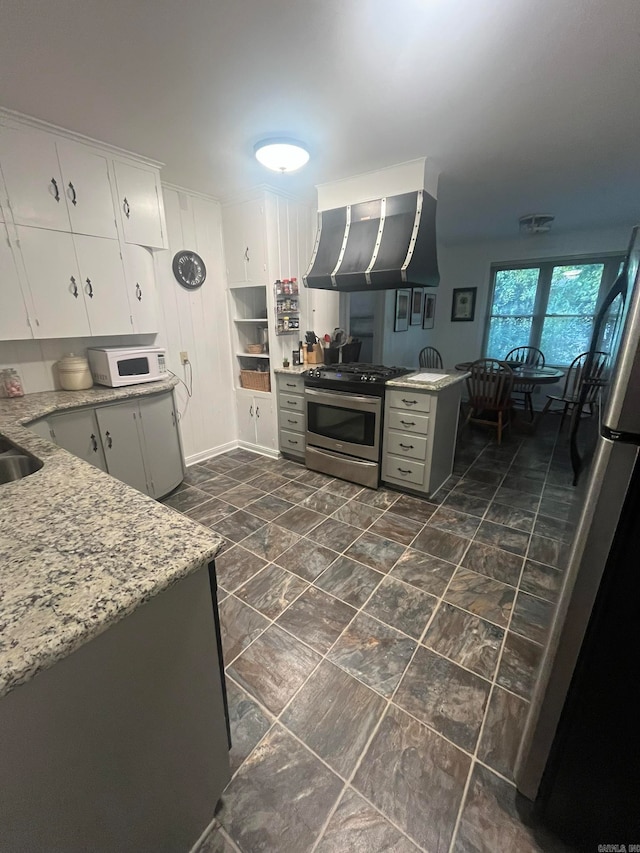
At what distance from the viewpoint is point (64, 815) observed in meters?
0.68

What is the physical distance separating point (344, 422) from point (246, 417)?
1.34m

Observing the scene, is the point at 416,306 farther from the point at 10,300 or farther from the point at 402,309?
the point at 10,300

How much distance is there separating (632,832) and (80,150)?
399 centimetres

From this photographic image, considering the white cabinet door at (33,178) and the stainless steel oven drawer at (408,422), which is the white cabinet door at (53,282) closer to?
the white cabinet door at (33,178)

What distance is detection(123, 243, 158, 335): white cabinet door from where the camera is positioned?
274cm

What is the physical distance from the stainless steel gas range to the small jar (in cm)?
213

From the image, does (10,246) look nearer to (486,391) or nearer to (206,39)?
(206,39)

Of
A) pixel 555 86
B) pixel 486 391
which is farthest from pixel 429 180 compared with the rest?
pixel 486 391

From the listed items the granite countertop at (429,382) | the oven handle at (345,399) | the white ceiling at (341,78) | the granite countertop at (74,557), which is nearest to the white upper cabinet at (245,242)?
the white ceiling at (341,78)

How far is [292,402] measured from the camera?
141 inches

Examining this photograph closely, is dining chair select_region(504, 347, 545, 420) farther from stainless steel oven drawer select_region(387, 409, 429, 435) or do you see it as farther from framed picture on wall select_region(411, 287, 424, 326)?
stainless steel oven drawer select_region(387, 409, 429, 435)

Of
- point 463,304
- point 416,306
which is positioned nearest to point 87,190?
point 416,306

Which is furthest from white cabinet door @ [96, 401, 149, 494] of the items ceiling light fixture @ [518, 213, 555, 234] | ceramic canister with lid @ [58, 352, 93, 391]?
ceiling light fixture @ [518, 213, 555, 234]

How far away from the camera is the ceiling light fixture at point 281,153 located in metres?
2.29
